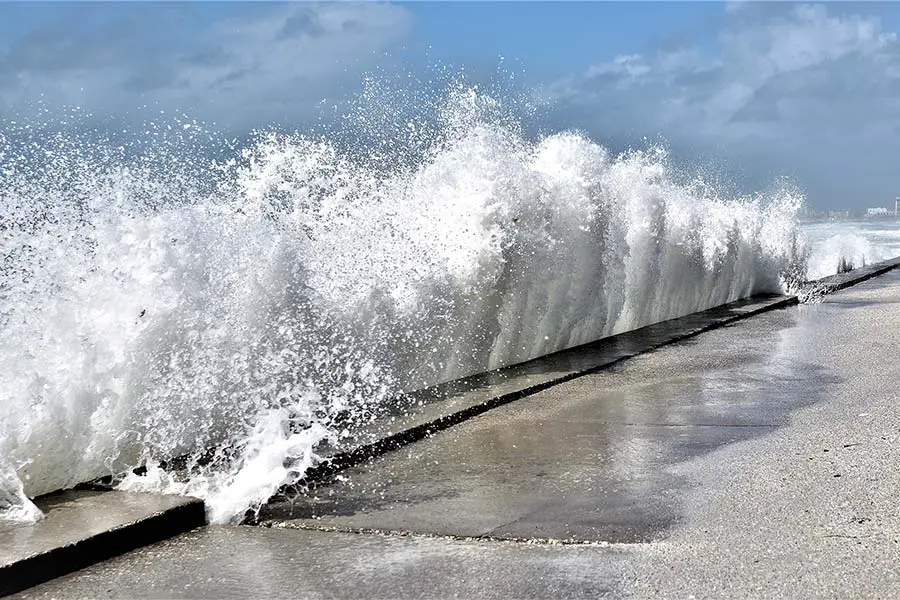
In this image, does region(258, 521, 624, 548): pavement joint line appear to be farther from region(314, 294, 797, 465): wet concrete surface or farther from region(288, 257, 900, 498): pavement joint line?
region(314, 294, 797, 465): wet concrete surface

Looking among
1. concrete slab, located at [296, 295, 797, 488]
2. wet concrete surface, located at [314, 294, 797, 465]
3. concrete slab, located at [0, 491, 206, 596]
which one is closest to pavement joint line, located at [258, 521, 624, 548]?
concrete slab, located at [0, 491, 206, 596]

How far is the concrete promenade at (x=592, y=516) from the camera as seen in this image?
→ 3.34 meters

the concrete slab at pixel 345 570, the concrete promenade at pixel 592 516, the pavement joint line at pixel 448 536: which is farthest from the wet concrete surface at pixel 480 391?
the concrete slab at pixel 345 570

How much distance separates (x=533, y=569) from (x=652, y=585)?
0.41m

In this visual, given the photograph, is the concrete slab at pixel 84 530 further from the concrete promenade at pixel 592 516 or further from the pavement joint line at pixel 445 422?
the pavement joint line at pixel 445 422

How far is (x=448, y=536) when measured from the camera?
12.7 feet

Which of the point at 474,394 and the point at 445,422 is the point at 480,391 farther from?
the point at 445,422

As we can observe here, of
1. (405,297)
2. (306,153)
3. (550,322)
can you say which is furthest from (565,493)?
(550,322)

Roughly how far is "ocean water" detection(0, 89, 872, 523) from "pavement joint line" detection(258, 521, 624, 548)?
28cm

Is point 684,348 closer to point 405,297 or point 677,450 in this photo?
point 405,297

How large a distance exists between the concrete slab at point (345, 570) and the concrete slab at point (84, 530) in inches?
2.2

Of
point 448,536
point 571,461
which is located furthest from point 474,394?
point 448,536

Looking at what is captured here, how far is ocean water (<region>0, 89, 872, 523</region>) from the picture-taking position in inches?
186

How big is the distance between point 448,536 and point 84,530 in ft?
4.29
